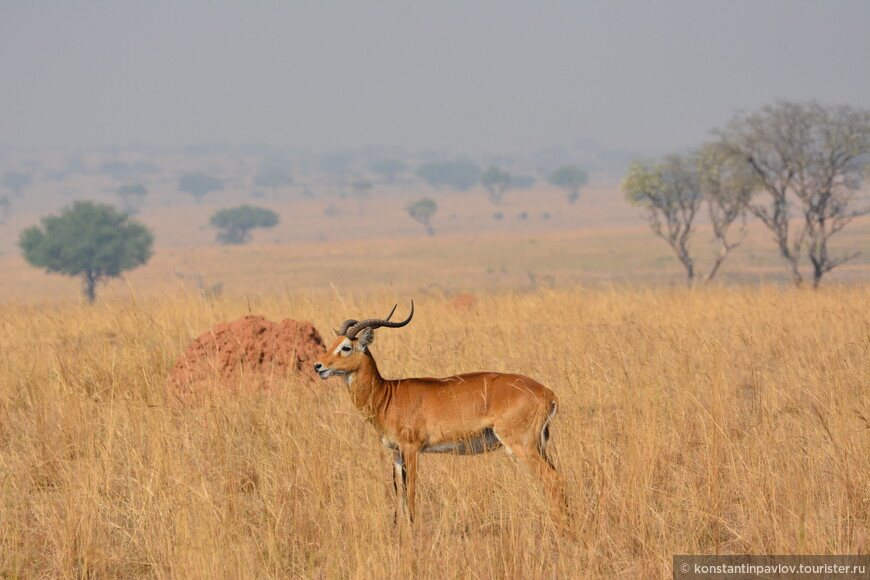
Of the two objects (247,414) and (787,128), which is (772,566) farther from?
(787,128)

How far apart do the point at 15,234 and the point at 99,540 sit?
11824 cm

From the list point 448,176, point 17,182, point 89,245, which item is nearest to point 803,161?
point 89,245

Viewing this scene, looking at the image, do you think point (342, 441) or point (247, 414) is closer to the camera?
point (342, 441)

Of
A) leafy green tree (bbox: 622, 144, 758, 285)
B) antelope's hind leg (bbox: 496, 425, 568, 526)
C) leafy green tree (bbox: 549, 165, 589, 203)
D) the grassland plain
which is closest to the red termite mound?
the grassland plain

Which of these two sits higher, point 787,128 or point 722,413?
point 787,128

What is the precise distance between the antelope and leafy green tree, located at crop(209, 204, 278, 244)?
91058 mm

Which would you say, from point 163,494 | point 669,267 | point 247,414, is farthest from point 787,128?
point 669,267

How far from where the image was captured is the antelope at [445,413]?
5457 millimetres

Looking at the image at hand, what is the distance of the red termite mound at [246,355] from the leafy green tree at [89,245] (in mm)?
45948

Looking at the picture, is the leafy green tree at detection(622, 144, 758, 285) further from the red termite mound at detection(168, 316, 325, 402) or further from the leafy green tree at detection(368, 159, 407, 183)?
the leafy green tree at detection(368, 159, 407, 183)

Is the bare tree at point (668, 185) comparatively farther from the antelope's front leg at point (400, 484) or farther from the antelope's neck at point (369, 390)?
the antelope's front leg at point (400, 484)

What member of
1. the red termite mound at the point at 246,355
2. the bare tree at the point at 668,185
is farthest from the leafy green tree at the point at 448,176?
the red termite mound at the point at 246,355

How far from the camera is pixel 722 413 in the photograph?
20.5ft

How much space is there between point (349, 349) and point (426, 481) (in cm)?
106
